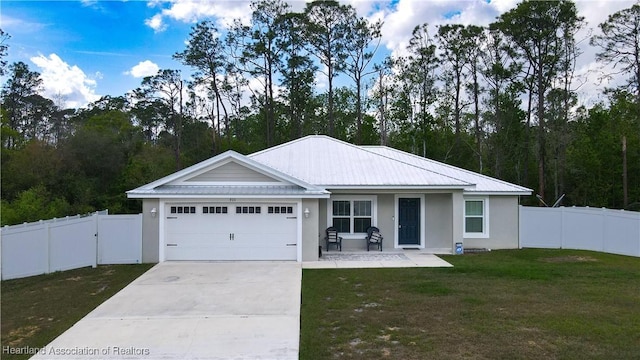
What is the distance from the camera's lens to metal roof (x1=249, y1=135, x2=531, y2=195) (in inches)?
575

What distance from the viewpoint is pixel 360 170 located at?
15984mm

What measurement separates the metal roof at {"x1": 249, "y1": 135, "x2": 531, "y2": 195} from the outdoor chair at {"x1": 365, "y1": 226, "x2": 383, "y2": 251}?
170 cm

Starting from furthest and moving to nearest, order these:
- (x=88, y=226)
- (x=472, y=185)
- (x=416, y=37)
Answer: (x=416, y=37)
(x=472, y=185)
(x=88, y=226)

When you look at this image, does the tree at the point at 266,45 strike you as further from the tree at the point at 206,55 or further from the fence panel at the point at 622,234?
the fence panel at the point at 622,234

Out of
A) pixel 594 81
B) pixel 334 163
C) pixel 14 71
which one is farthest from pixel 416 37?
pixel 14 71

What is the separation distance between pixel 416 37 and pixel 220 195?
25.2 m

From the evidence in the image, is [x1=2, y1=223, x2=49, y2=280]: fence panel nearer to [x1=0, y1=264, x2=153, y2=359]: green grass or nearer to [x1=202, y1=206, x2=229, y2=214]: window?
[x1=0, y1=264, x2=153, y2=359]: green grass

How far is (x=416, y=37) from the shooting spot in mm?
32875

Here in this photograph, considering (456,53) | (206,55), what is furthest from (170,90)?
(456,53)

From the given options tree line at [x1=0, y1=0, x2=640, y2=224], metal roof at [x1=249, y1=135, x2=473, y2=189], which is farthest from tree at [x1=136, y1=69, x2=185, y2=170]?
metal roof at [x1=249, y1=135, x2=473, y2=189]

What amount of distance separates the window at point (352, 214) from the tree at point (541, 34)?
15.4 meters

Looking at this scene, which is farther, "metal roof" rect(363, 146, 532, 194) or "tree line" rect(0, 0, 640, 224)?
"tree line" rect(0, 0, 640, 224)

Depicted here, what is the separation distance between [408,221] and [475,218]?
2731 mm

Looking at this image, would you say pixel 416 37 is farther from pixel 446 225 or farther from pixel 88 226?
pixel 88 226
